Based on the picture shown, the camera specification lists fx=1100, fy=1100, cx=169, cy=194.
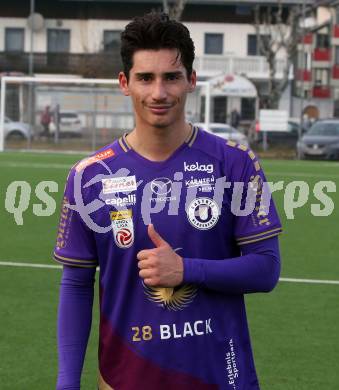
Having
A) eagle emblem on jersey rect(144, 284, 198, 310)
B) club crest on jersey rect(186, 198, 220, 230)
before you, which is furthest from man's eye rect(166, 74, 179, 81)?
eagle emblem on jersey rect(144, 284, 198, 310)

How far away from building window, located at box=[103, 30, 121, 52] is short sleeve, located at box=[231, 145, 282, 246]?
5606 centimetres

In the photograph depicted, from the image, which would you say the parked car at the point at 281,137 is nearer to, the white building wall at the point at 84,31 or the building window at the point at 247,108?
the building window at the point at 247,108

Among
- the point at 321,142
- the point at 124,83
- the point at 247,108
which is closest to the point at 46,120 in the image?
the point at 321,142

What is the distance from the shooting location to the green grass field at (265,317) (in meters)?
7.06

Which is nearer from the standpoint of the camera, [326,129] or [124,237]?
[124,237]

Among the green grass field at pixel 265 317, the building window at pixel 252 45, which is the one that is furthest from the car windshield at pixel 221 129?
the building window at pixel 252 45

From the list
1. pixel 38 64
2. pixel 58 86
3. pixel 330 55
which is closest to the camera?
pixel 58 86

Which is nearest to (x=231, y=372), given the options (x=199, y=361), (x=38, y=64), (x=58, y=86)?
(x=199, y=361)

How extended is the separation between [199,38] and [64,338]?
59.7m

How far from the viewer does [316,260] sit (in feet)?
39.8

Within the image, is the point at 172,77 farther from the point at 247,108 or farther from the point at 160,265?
the point at 247,108

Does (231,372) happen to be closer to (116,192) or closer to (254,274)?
(254,274)

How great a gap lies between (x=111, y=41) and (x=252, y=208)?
189 ft

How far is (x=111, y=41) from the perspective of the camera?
6050 cm
